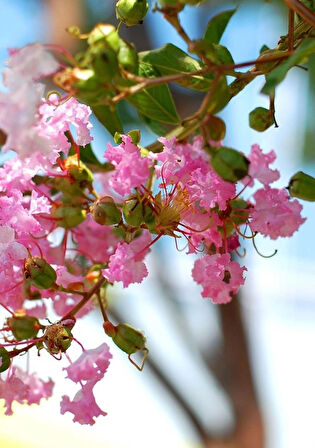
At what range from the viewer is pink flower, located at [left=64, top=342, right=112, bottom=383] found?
62cm

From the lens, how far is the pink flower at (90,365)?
62 cm

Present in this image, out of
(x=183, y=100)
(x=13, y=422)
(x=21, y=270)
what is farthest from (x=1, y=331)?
(x=13, y=422)

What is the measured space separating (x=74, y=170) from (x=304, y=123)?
2627 millimetres

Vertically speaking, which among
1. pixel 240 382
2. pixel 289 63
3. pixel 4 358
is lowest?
pixel 4 358

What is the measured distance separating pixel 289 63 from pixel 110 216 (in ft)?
0.67

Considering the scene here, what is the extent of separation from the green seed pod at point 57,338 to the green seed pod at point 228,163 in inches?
8.6

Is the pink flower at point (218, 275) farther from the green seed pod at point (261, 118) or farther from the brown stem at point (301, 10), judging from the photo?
the brown stem at point (301, 10)

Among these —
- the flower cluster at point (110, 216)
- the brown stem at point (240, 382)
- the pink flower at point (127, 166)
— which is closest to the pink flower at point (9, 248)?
the flower cluster at point (110, 216)

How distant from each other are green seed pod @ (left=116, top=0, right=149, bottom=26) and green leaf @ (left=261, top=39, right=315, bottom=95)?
0.19 metres

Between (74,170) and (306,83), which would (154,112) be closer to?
(74,170)

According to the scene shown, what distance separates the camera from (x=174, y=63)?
26.3 inches

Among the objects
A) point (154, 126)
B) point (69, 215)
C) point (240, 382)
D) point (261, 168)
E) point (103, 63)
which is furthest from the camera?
point (240, 382)

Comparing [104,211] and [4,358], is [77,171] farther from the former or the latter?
[4,358]

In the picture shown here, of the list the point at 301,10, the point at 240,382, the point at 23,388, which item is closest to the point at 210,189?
the point at 301,10
